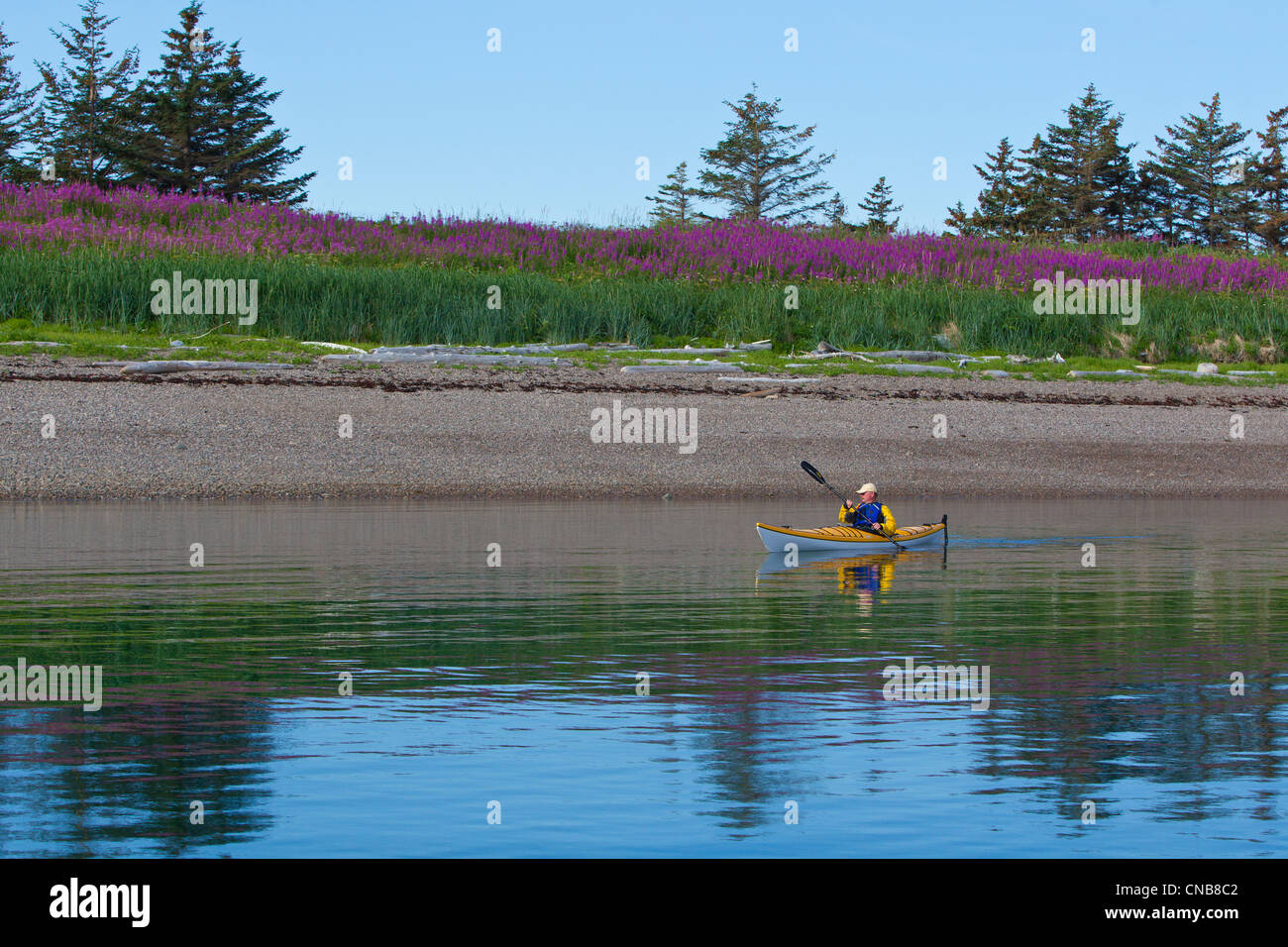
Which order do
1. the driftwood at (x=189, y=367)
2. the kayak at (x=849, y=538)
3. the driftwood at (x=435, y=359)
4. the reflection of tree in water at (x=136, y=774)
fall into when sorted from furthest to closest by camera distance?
the driftwood at (x=435, y=359) < the driftwood at (x=189, y=367) < the kayak at (x=849, y=538) < the reflection of tree in water at (x=136, y=774)

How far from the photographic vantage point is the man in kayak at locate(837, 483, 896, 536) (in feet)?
59.4

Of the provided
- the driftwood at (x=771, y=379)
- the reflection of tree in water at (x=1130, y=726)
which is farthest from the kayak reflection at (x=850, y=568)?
the driftwood at (x=771, y=379)

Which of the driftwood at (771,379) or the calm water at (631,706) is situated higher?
the driftwood at (771,379)

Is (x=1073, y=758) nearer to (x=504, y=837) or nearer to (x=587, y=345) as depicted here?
(x=504, y=837)

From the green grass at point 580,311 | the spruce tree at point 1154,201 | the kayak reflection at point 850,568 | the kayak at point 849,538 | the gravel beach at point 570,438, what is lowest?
the kayak reflection at point 850,568

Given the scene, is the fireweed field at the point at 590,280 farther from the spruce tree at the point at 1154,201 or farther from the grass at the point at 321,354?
the spruce tree at the point at 1154,201

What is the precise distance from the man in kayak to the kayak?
0.33 ft

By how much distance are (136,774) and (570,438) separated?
19.6m

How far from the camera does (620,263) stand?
41.8 metres

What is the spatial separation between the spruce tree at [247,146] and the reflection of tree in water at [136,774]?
60.6 metres

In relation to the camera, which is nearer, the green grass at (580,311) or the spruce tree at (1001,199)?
the green grass at (580,311)

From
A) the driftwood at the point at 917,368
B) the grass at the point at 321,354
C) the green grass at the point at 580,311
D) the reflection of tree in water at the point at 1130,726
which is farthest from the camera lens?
the driftwood at the point at 917,368

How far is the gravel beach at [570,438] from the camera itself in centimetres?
2414

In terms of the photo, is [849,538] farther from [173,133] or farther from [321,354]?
[173,133]
